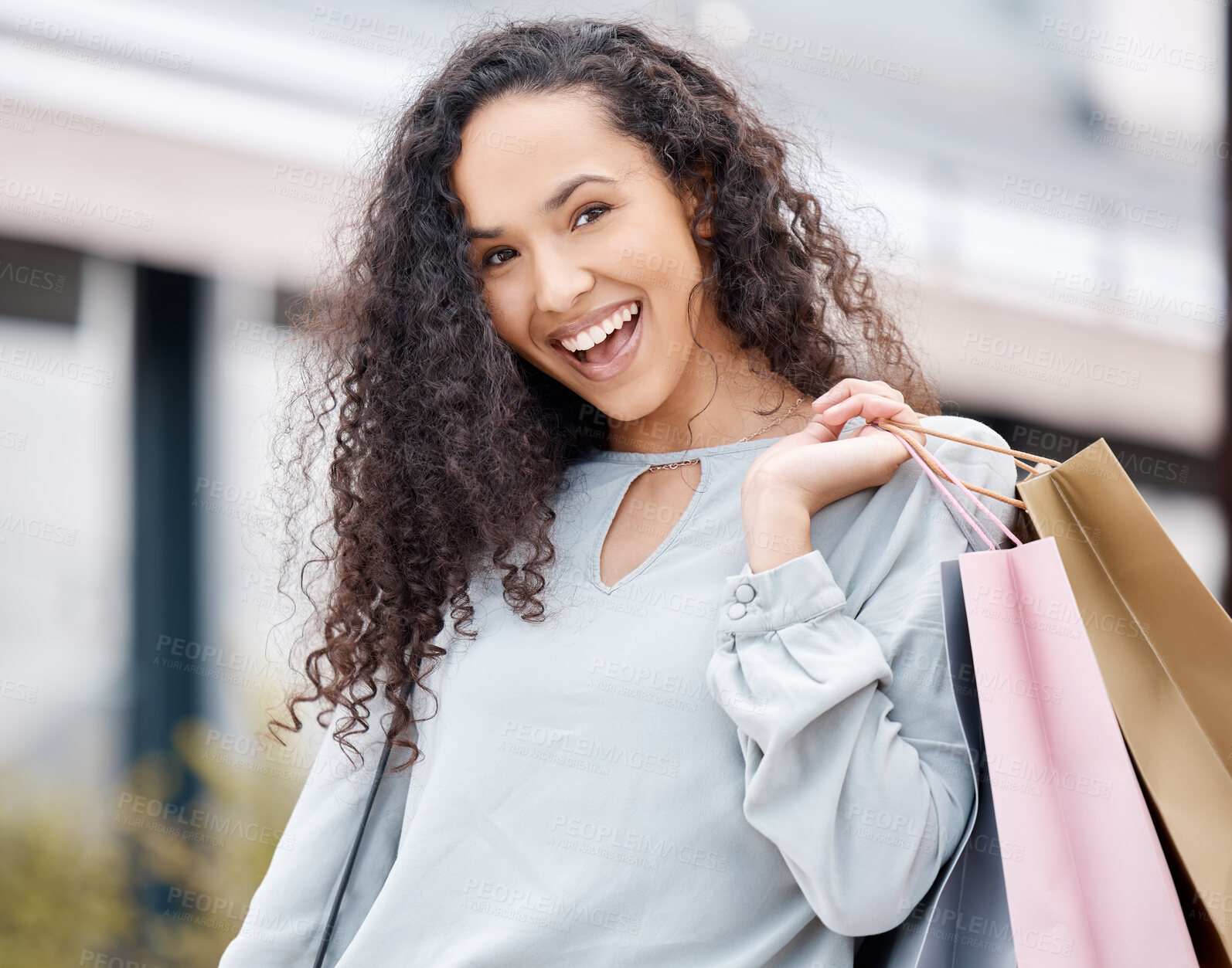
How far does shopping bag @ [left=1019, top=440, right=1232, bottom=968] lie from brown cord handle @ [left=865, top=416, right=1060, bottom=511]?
0.15 ft

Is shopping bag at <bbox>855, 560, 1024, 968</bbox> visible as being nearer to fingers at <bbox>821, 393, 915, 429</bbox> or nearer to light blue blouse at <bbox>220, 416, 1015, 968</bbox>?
light blue blouse at <bbox>220, 416, 1015, 968</bbox>

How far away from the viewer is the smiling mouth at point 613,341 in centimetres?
101

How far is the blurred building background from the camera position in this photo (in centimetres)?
244

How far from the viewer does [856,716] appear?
2.51ft

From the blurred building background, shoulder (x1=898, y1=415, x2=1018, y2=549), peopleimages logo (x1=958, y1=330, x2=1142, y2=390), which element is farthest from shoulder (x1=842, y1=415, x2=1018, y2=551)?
peopleimages logo (x1=958, y1=330, x2=1142, y2=390)

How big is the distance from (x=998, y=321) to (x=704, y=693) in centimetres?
241

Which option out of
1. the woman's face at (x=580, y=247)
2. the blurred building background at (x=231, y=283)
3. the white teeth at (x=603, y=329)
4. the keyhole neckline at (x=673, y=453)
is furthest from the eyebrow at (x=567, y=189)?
the blurred building background at (x=231, y=283)

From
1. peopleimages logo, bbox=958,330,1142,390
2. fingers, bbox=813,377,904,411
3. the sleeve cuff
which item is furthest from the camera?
peopleimages logo, bbox=958,330,1142,390

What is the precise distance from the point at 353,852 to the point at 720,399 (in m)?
0.61

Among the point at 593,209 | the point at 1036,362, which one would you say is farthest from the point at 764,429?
the point at 1036,362

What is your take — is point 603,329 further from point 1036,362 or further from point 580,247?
point 1036,362

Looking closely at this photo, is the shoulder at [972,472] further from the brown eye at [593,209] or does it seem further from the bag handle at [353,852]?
the bag handle at [353,852]

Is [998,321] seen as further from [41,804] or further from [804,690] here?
[41,804]

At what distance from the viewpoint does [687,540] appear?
0.99m
